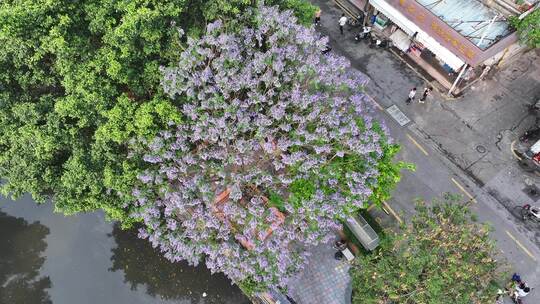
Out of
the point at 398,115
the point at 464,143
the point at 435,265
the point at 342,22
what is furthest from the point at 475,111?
the point at 435,265

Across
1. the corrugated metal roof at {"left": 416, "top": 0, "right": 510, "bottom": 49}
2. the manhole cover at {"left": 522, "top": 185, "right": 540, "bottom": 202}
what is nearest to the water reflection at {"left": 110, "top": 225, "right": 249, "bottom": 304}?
the manhole cover at {"left": 522, "top": 185, "right": 540, "bottom": 202}

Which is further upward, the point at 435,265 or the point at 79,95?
the point at 79,95

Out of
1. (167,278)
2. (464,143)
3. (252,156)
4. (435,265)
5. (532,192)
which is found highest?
(167,278)

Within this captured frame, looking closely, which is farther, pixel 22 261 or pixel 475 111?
pixel 475 111

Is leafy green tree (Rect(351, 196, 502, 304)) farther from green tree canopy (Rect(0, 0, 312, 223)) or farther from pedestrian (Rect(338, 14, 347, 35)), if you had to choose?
pedestrian (Rect(338, 14, 347, 35))

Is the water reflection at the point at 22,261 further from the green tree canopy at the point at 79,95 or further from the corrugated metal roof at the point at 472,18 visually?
the corrugated metal roof at the point at 472,18

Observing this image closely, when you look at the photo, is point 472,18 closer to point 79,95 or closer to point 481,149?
point 481,149
